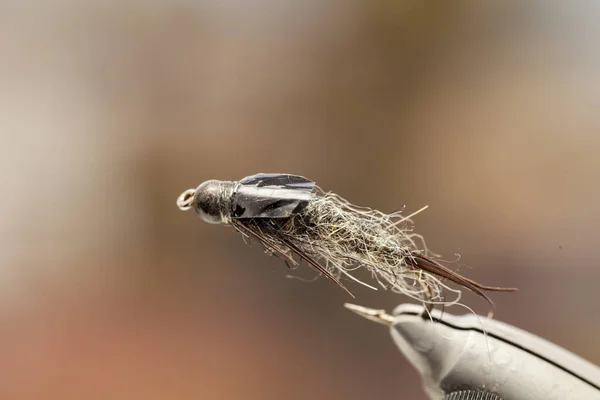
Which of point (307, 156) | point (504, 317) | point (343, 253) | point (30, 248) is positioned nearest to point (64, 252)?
point (30, 248)

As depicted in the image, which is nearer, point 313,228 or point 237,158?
point 313,228

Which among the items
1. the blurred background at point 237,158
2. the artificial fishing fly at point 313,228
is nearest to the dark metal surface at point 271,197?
the artificial fishing fly at point 313,228

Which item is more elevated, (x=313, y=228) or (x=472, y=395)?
(x=313, y=228)

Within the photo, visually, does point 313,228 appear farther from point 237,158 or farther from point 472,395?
point 237,158

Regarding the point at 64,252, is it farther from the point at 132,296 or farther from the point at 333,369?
the point at 333,369

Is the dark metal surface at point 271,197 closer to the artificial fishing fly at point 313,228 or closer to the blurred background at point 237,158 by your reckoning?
the artificial fishing fly at point 313,228

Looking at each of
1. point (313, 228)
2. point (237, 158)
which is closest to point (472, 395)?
point (313, 228)

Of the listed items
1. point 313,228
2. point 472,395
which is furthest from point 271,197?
point 472,395

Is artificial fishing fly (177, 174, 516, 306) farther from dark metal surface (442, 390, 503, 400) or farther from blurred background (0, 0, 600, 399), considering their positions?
blurred background (0, 0, 600, 399)
